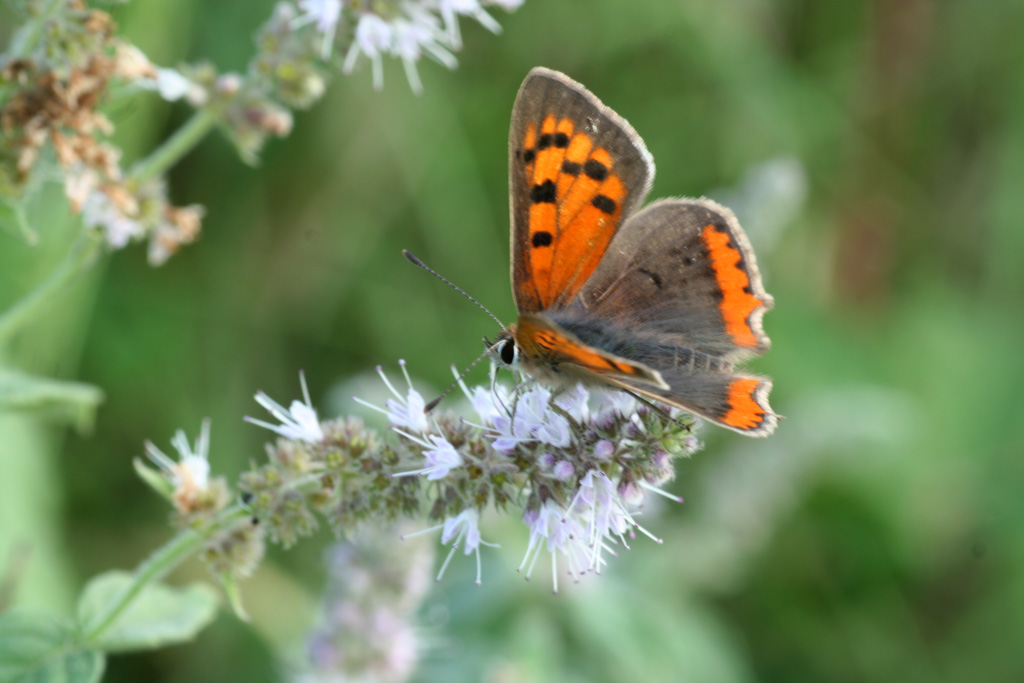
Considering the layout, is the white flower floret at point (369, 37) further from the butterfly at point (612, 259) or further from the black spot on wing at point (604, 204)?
the black spot on wing at point (604, 204)

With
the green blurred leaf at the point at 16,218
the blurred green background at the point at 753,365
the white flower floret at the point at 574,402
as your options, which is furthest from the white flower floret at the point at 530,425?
the blurred green background at the point at 753,365

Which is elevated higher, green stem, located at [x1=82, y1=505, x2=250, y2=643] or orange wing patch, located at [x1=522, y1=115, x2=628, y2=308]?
orange wing patch, located at [x1=522, y1=115, x2=628, y2=308]

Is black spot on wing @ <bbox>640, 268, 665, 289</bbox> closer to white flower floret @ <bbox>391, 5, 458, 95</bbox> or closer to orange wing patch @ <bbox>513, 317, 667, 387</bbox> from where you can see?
orange wing patch @ <bbox>513, 317, 667, 387</bbox>

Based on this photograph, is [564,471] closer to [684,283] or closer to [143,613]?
[684,283]

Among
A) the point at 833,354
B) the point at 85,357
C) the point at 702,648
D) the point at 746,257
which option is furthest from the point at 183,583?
the point at 833,354

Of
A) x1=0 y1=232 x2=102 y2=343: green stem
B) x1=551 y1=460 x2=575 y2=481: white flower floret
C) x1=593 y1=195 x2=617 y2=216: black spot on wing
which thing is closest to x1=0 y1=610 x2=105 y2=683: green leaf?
x1=0 y1=232 x2=102 y2=343: green stem

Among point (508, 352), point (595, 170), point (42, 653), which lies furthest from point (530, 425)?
point (42, 653)
